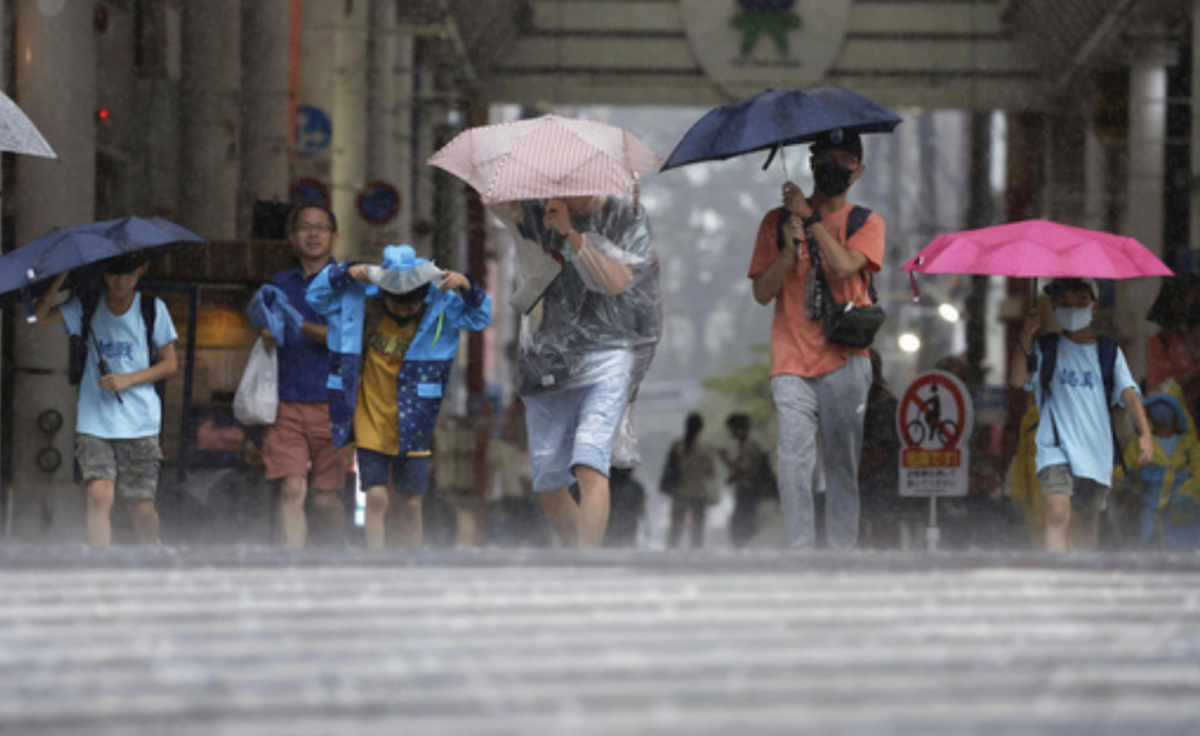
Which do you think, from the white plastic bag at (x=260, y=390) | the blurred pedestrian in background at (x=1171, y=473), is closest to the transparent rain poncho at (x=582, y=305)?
the white plastic bag at (x=260, y=390)

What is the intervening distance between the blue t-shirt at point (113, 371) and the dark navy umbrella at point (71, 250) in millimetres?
182

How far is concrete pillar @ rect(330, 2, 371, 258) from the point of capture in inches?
974

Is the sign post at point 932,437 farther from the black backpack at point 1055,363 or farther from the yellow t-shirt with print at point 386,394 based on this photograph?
the yellow t-shirt with print at point 386,394

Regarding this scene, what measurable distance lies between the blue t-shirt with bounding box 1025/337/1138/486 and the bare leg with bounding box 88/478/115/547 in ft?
12.3

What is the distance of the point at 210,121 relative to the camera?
20641 mm

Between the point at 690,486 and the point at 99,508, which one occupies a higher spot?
the point at 99,508

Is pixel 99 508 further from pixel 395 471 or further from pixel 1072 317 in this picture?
pixel 1072 317

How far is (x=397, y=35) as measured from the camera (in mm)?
28156

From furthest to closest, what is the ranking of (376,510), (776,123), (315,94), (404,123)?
(404,123)
(315,94)
(376,510)
(776,123)

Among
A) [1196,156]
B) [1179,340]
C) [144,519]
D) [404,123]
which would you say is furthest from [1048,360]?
[404,123]

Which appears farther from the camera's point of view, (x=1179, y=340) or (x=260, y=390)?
(x=1179, y=340)

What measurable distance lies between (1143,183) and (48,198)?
17.6 meters

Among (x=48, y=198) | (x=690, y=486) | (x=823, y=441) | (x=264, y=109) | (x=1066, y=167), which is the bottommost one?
(x=690, y=486)

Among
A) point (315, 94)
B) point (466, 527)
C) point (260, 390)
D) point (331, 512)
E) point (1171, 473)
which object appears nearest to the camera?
point (260, 390)
